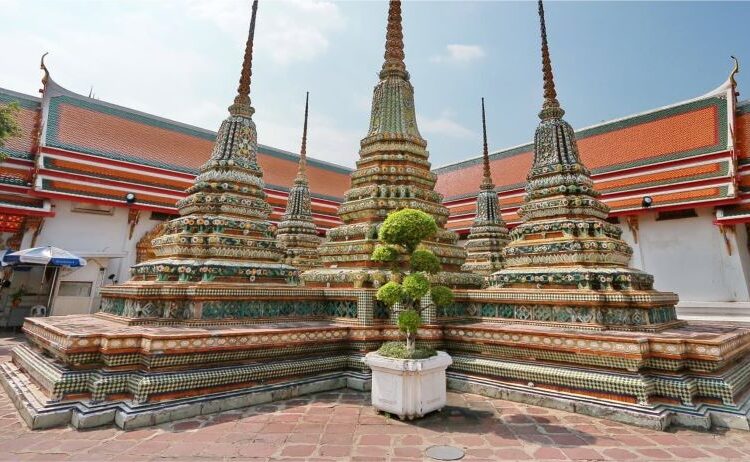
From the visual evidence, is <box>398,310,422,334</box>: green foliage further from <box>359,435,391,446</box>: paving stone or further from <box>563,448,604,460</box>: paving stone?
<box>563,448,604,460</box>: paving stone

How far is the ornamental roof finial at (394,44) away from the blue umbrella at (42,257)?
1110 centimetres

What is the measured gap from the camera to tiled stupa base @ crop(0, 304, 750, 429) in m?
4.31

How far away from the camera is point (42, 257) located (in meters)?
11.9

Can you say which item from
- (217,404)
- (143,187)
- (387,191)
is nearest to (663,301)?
(387,191)

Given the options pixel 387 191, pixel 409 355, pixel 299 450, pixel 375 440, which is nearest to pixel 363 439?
pixel 375 440

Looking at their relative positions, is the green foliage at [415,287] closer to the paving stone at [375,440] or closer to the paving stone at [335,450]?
the paving stone at [375,440]

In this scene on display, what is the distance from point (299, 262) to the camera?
12914mm

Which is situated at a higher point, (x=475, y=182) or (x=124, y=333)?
(x=475, y=182)

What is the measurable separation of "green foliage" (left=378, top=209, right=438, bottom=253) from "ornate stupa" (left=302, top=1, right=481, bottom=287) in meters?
1.83

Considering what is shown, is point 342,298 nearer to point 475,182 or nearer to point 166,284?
point 166,284

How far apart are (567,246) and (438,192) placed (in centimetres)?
673

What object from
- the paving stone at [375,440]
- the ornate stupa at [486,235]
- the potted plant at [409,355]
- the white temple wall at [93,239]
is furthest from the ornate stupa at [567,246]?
the white temple wall at [93,239]

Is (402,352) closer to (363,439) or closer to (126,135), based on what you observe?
(363,439)

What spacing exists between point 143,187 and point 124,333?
13.9 meters
